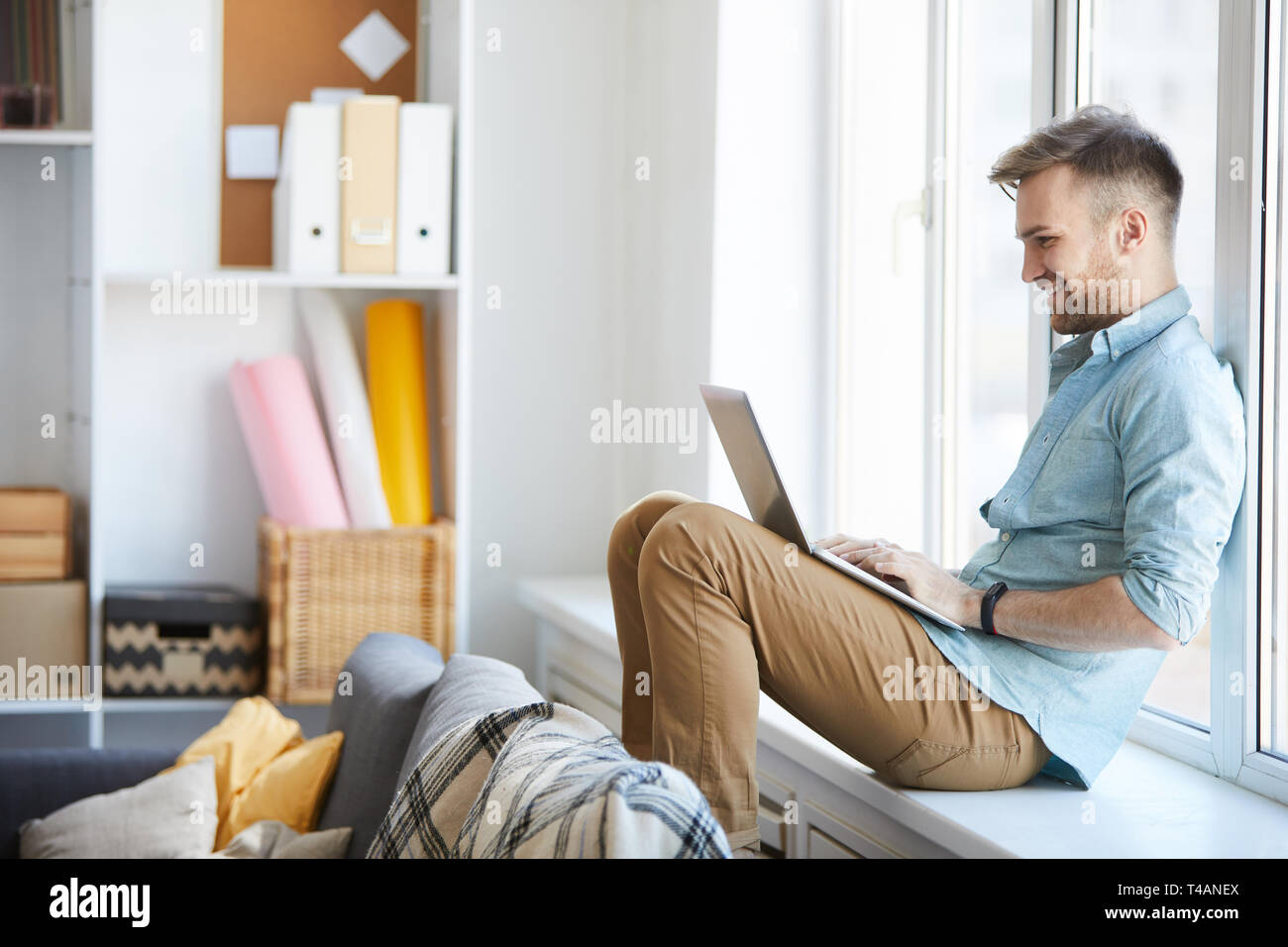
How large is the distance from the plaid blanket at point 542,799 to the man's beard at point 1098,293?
2.50ft

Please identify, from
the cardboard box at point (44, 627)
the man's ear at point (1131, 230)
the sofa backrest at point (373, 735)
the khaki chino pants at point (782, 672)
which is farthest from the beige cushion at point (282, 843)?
the man's ear at point (1131, 230)

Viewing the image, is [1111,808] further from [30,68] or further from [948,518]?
[30,68]

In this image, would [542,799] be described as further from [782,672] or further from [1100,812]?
[1100,812]

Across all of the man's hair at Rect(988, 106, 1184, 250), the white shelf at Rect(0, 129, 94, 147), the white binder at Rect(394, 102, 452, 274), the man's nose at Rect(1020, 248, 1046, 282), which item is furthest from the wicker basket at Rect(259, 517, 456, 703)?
the man's hair at Rect(988, 106, 1184, 250)

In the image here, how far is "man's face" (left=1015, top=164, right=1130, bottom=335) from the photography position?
146 centimetres

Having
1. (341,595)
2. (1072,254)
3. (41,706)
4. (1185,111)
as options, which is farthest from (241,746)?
(1185,111)

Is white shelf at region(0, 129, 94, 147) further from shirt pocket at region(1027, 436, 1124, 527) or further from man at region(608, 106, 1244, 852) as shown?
shirt pocket at region(1027, 436, 1124, 527)

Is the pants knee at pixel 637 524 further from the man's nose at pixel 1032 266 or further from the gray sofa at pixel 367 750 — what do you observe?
the man's nose at pixel 1032 266

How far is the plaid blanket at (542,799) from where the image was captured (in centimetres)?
90

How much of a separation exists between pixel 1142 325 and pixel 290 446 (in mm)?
1821

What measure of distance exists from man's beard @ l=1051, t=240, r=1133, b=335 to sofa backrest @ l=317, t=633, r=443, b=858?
1.02m

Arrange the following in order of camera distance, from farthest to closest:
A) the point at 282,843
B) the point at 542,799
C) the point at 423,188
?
the point at 423,188, the point at 282,843, the point at 542,799

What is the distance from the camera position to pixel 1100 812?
1399 millimetres
